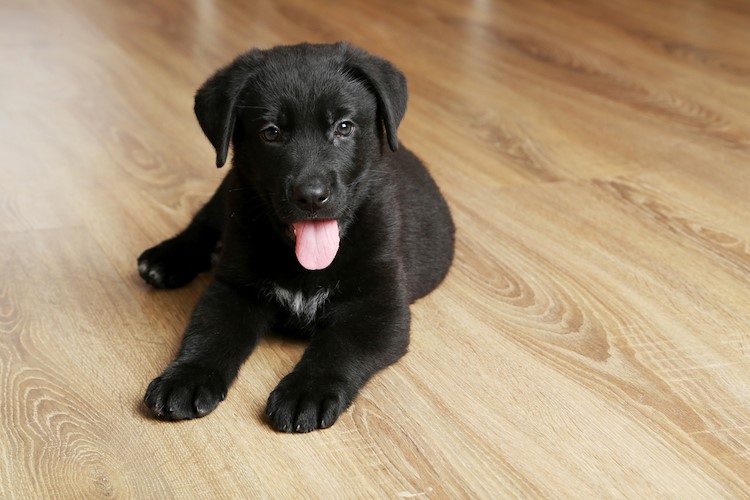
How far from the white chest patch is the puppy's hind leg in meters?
0.41

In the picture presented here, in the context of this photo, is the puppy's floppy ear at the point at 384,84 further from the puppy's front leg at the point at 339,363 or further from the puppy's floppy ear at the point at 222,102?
the puppy's front leg at the point at 339,363

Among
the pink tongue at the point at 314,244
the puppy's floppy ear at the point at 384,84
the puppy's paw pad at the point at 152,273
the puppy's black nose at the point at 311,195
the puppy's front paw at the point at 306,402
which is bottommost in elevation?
the puppy's paw pad at the point at 152,273

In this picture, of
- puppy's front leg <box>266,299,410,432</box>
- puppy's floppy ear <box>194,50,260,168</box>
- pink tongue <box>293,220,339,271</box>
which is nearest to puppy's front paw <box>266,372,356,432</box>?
puppy's front leg <box>266,299,410,432</box>

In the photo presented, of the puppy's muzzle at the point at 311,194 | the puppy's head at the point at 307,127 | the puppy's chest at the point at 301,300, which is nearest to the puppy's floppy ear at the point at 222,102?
the puppy's head at the point at 307,127

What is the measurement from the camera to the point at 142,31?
4992 millimetres

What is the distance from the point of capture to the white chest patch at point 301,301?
2.20 metres

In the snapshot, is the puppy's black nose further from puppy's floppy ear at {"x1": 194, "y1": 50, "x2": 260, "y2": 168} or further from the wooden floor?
the wooden floor

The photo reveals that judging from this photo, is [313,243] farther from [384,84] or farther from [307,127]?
[384,84]

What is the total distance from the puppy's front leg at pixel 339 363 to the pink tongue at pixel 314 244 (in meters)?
0.13

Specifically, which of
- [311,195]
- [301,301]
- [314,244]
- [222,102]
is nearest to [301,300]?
[301,301]

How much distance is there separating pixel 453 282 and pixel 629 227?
613 mm

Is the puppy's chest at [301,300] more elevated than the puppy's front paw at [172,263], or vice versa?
the puppy's chest at [301,300]

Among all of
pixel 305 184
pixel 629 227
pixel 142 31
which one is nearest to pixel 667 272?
pixel 629 227

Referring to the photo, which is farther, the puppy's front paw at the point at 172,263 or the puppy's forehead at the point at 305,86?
the puppy's front paw at the point at 172,263
